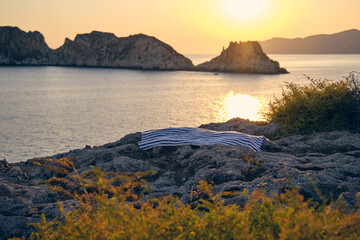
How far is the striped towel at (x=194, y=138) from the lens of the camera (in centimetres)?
925

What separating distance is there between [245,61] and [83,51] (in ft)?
240

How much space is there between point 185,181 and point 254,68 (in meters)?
105

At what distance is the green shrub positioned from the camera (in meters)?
11.8

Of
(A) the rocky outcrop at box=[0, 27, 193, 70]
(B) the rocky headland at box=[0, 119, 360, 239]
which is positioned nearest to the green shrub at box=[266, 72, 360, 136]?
(B) the rocky headland at box=[0, 119, 360, 239]

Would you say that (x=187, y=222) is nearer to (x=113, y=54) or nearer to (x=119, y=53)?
(x=119, y=53)

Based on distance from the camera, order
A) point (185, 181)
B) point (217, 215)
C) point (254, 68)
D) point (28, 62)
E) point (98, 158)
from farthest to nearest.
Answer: point (28, 62) → point (254, 68) → point (98, 158) → point (185, 181) → point (217, 215)

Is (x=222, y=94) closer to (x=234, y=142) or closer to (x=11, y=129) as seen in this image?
(x=11, y=129)

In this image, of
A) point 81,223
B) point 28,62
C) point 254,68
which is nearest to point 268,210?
point 81,223

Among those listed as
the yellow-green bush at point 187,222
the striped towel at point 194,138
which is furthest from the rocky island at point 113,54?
the yellow-green bush at point 187,222

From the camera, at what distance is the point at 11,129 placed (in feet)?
85.3

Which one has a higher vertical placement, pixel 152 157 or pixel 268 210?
pixel 268 210

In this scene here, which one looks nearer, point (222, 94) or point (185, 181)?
point (185, 181)

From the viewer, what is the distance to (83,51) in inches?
5901

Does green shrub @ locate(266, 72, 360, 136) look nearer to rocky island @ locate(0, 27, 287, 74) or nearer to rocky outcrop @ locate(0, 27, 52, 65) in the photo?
rocky island @ locate(0, 27, 287, 74)
